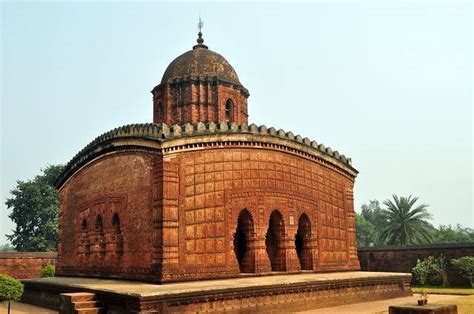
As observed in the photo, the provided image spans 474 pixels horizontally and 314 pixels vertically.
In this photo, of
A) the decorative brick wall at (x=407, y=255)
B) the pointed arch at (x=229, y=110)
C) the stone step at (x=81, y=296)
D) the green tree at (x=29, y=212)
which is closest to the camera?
the stone step at (x=81, y=296)

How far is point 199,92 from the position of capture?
714 inches

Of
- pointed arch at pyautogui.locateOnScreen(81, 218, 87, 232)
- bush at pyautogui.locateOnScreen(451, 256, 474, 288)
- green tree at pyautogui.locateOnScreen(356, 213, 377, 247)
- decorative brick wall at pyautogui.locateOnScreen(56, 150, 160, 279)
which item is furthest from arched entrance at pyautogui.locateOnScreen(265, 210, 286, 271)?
green tree at pyautogui.locateOnScreen(356, 213, 377, 247)

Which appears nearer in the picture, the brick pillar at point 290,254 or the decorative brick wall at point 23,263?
the brick pillar at point 290,254

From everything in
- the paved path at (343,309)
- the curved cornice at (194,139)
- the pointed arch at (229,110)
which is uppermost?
the pointed arch at (229,110)

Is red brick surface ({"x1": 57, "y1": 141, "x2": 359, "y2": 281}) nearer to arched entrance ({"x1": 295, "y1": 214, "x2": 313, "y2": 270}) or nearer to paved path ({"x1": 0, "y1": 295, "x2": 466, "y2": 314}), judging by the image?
arched entrance ({"x1": 295, "y1": 214, "x2": 313, "y2": 270})

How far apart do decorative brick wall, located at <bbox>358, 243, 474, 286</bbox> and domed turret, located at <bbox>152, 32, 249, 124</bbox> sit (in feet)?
34.2

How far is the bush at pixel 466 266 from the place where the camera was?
63.8ft

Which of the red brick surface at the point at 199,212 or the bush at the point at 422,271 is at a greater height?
the red brick surface at the point at 199,212

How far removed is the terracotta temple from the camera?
11.9 metres

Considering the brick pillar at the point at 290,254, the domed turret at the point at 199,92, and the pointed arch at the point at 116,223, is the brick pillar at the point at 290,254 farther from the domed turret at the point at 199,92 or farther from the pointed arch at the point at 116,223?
the domed turret at the point at 199,92

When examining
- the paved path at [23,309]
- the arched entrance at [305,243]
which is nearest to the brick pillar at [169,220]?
the paved path at [23,309]

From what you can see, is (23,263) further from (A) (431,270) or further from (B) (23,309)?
(A) (431,270)

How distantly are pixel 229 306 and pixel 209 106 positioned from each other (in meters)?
9.38

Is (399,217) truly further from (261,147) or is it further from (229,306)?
(229,306)
